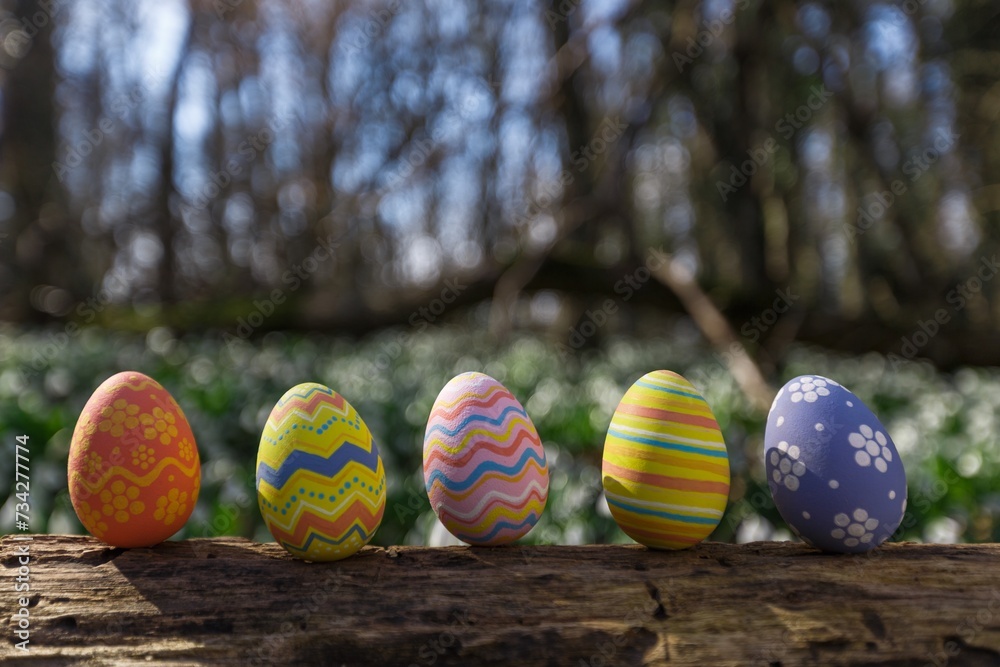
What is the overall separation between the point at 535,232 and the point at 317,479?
6950 millimetres

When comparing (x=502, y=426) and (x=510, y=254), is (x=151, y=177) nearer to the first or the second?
(x=510, y=254)

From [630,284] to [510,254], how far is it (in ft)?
3.85

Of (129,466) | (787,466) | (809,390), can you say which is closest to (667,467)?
(787,466)

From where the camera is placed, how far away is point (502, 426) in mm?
1580

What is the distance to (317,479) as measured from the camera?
148 cm

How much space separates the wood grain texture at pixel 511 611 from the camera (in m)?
1.34

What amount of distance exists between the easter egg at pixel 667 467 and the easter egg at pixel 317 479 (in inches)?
20.8

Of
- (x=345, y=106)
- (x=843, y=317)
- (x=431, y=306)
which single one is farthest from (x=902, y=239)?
(x=345, y=106)

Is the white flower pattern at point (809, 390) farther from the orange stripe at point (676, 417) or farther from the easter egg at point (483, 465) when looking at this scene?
the easter egg at point (483, 465)

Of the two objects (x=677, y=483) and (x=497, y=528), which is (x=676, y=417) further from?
(x=497, y=528)

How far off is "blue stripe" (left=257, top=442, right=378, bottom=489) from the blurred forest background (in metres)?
0.88

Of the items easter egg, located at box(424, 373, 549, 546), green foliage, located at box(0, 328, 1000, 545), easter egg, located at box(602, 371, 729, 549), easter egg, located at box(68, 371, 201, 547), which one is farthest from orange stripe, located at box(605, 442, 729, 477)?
easter egg, located at box(68, 371, 201, 547)

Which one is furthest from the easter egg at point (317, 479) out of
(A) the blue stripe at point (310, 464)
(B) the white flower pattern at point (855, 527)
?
(B) the white flower pattern at point (855, 527)

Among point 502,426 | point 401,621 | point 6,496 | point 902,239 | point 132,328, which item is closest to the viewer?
point 401,621
